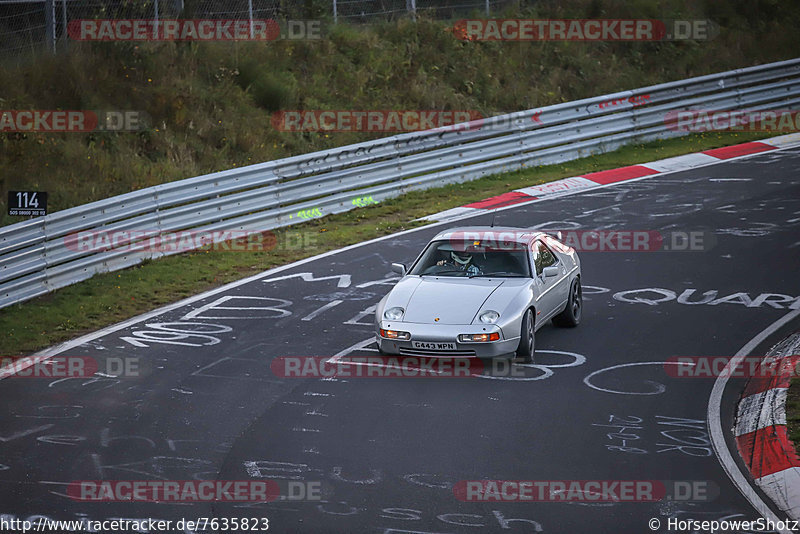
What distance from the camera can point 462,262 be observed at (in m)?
12.0

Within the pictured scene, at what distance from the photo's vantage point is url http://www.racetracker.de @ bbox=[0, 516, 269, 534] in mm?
7168

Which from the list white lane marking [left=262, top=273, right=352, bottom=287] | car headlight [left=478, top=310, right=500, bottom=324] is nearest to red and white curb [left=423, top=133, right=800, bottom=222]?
white lane marking [left=262, top=273, right=352, bottom=287]

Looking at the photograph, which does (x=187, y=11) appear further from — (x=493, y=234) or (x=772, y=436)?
(x=772, y=436)

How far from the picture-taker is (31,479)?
26.6 ft

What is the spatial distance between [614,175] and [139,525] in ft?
51.7

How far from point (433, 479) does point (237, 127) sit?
1437 cm

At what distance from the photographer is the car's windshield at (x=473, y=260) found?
1188cm

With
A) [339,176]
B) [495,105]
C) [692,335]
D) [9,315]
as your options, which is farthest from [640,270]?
[495,105]

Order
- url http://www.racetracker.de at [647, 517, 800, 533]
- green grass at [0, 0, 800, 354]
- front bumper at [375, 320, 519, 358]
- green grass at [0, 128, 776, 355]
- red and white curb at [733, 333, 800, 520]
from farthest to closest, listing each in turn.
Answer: green grass at [0, 0, 800, 354] < green grass at [0, 128, 776, 355] < front bumper at [375, 320, 519, 358] < red and white curb at [733, 333, 800, 520] < url http://www.racetracker.de at [647, 517, 800, 533]

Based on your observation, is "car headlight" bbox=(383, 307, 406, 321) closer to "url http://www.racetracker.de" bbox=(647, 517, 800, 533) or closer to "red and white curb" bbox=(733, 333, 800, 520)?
"red and white curb" bbox=(733, 333, 800, 520)

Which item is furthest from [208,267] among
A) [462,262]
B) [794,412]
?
[794,412]

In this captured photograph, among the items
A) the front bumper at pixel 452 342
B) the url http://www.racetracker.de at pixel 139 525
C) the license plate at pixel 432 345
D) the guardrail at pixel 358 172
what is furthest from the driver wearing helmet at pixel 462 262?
the guardrail at pixel 358 172

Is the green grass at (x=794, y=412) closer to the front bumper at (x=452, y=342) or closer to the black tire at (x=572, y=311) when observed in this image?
the front bumper at (x=452, y=342)

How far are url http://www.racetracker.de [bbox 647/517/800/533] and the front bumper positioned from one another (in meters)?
3.67
